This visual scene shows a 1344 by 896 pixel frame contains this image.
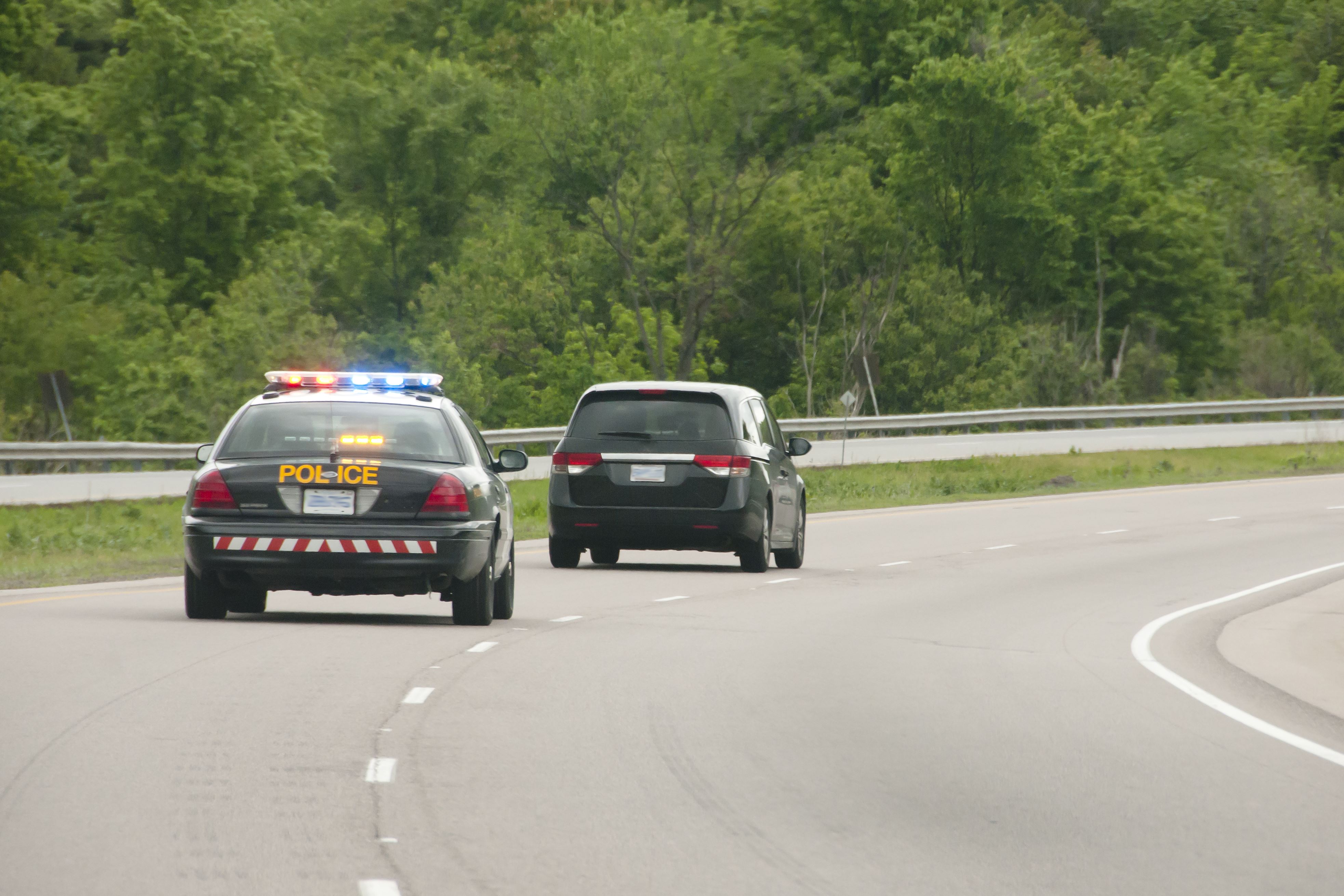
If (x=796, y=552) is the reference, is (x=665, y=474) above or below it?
above

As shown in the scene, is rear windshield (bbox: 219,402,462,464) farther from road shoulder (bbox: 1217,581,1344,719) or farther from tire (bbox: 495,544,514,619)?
road shoulder (bbox: 1217,581,1344,719)

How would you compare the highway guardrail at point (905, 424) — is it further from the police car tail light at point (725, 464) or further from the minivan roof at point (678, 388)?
the police car tail light at point (725, 464)

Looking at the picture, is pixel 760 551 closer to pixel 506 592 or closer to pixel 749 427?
pixel 749 427

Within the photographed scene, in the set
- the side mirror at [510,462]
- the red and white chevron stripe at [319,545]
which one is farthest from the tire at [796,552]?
the red and white chevron stripe at [319,545]

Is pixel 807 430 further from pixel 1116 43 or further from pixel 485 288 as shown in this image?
pixel 1116 43

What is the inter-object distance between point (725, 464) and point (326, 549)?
6609 millimetres

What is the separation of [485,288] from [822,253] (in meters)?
11.3

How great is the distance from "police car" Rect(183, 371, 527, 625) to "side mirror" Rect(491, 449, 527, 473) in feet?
3.12

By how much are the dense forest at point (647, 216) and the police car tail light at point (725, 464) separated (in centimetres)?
3702

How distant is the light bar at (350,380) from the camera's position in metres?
14.6

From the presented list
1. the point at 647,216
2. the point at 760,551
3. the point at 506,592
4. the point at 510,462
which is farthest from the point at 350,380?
the point at 647,216

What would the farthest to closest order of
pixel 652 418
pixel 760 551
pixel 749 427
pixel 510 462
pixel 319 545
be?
pixel 749 427 < pixel 760 551 < pixel 652 418 < pixel 510 462 < pixel 319 545

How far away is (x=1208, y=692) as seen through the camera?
476 inches

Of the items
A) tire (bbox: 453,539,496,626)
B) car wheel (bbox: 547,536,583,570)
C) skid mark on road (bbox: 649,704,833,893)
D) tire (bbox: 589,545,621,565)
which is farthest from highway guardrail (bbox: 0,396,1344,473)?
skid mark on road (bbox: 649,704,833,893)
